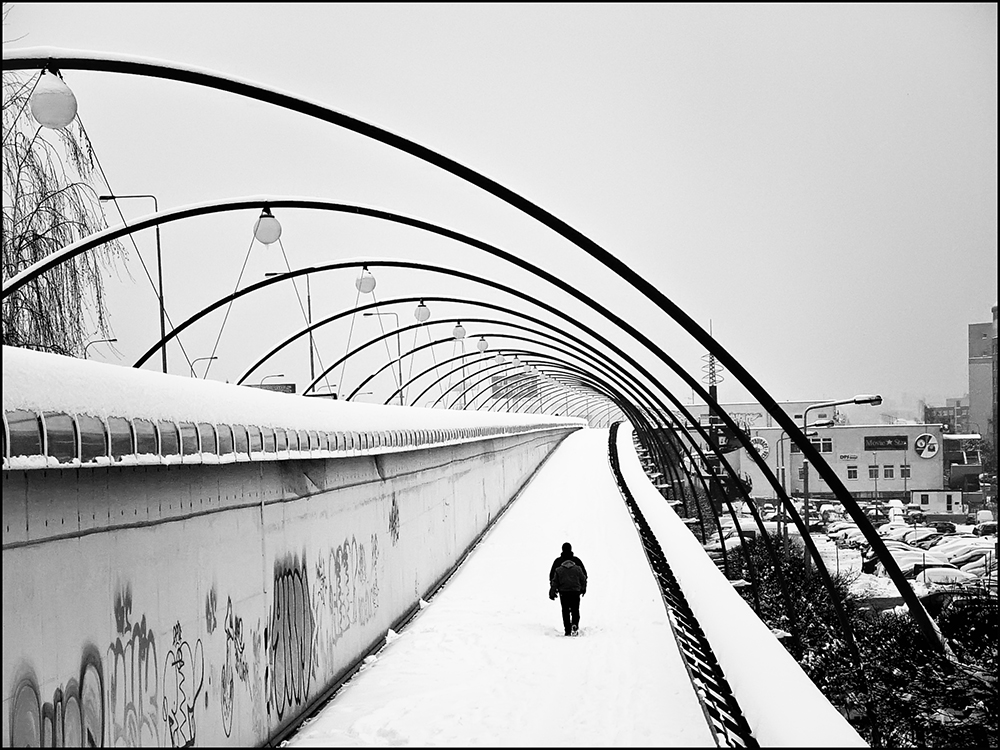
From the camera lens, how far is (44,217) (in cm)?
1506

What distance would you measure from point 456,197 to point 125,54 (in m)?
14.8

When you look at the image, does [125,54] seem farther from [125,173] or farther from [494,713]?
[125,173]

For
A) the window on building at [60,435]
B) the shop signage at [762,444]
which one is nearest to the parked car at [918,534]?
the shop signage at [762,444]

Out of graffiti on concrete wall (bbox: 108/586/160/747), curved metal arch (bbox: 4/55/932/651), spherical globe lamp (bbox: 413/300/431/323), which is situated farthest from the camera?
spherical globe lamp (bbox: 413/300/431/323)

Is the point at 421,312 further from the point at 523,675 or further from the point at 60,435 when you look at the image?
the point at 60,435

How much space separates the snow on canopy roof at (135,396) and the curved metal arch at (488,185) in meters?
2.98

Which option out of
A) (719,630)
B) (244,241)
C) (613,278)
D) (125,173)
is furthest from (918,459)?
(125,173)

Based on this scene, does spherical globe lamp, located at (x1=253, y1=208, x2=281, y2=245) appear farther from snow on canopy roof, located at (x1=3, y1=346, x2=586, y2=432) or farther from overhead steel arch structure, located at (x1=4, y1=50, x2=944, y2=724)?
snow on canopy roof, located at (x1=3, y1=346, x2=586, y2=432)

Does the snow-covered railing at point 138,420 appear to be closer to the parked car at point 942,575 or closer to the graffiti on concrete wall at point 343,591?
the graffiti on concrete wall at point 343,591

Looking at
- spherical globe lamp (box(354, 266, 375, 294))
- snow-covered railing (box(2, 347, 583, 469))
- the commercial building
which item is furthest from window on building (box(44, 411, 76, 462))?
spherical globe lamp (box(354, 266, 375, 294))

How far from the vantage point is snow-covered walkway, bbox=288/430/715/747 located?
880 centimetres

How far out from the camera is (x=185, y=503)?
724 centimetres

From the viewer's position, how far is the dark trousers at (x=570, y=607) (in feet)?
43.6

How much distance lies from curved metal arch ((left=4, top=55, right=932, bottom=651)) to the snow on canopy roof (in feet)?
9.78
